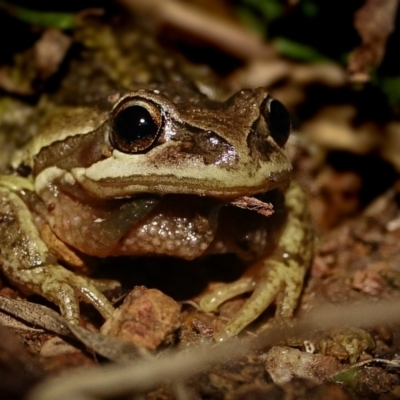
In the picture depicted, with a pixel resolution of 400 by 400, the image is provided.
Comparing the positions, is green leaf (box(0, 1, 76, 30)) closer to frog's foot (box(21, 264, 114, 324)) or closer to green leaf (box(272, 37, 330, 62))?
green leaf (box(272, 37, 330, 62))

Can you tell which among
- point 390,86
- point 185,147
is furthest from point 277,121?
point 390,86

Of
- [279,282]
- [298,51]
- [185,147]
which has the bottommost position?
[279,282]

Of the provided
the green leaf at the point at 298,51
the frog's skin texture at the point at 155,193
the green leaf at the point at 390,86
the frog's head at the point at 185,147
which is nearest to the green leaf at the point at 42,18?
the frog's skin texture at the point at 155,193

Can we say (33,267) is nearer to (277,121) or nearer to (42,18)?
(277,121)

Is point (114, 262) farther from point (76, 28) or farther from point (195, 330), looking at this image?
point (76, 28)

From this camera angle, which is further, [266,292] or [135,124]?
[266,292]

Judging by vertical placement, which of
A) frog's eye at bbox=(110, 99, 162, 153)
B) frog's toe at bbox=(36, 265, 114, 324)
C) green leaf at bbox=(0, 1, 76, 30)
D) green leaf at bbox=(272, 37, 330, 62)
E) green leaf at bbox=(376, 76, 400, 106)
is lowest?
frog's toe at bbox=(36, 265, 114, 324)

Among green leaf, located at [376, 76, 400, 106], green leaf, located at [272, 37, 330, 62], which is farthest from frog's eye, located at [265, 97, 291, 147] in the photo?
green leaf, located at [272, 37, 330, 62]
